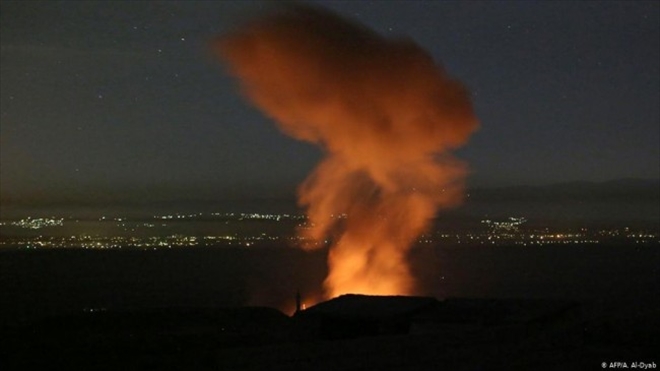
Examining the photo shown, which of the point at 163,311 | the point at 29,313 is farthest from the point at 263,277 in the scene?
the point at 163,311

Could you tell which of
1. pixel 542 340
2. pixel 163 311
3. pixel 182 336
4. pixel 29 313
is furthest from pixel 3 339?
pixel 29 313

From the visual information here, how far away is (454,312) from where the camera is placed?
72.9 ft

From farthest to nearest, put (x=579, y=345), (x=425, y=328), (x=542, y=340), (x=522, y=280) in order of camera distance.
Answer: (x=522, y=280)
(x=425, y=328)
(x=579, y=345)
(x=542, y=340)

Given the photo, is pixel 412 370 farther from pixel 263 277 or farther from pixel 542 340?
pixel 263 277

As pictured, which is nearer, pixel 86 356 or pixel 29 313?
pixel 86 356

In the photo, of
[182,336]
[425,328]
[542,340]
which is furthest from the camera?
[182,336]

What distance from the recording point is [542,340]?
14.9 meters

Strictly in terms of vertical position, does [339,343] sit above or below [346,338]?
below

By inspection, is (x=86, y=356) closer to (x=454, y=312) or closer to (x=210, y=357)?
(x=210, y=357)

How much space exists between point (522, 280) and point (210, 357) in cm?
10730

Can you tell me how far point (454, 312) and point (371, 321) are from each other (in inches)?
89.2

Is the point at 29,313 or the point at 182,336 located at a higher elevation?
the point at 29,313

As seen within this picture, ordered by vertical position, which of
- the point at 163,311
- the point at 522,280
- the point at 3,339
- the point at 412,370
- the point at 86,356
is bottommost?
the point at 412,370

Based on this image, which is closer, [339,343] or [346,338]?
[339,343]
